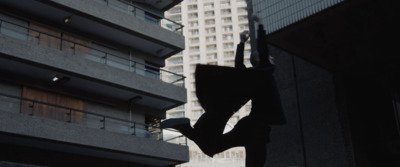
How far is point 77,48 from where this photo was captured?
2359cm

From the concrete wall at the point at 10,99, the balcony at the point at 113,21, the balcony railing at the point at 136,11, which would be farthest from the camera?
the balcony railing at the point at 136,11

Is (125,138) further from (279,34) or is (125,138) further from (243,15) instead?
(243,15)

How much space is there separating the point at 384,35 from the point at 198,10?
256 feet

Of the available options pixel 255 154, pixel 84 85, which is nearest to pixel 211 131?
pixel 255 154

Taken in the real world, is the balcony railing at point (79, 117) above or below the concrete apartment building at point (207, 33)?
below

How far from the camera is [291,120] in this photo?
57.6 ft

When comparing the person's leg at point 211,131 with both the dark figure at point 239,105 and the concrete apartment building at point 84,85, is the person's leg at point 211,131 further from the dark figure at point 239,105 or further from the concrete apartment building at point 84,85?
the concrete apartment building at point 84,85

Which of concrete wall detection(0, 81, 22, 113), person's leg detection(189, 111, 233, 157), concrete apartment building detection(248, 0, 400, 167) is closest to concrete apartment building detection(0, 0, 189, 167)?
concrete wall detection(0, 81, 22, 113)

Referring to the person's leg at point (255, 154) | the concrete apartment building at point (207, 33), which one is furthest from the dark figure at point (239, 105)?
the concrete apartment building at point (207, 33)

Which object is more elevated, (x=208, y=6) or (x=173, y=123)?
(x=208, y=6)

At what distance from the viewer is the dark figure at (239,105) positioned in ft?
19.7

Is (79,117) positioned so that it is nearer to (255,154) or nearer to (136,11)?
(136,11)

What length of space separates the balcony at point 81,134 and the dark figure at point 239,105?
14545 millimetres

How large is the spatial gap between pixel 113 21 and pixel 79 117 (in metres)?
5.09
